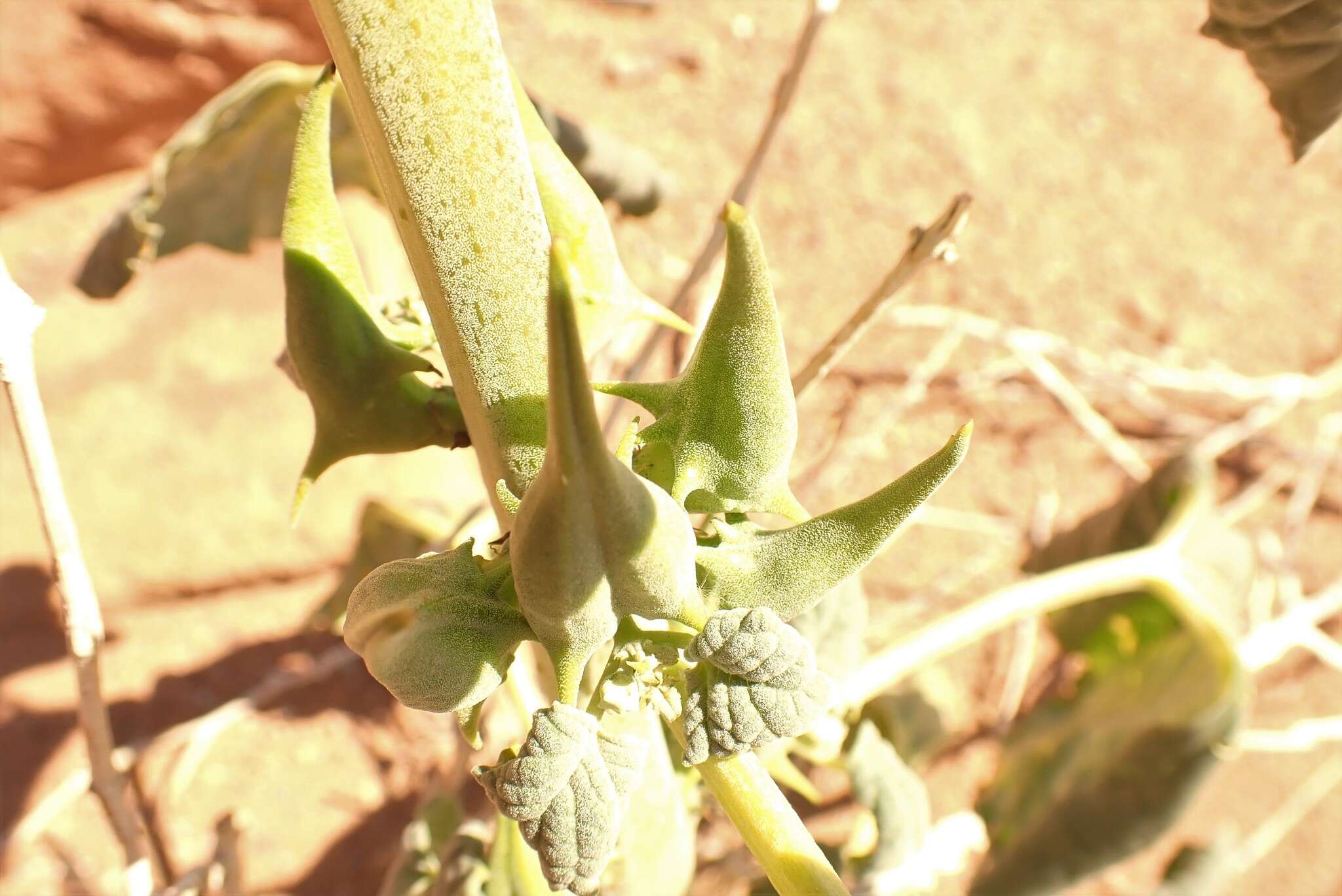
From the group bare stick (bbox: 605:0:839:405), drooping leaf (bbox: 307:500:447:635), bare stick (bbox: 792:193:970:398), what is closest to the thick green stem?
bare stick (bbox: 792:193:970:398)

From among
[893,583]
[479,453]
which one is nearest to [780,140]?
[893,583]

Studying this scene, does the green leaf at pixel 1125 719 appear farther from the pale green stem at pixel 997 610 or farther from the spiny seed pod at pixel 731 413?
the spiny seed pod at pixel 731 413

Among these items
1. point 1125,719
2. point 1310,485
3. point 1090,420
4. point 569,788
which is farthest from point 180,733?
point 1310,485

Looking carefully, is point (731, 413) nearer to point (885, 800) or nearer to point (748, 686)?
point (748, 686)

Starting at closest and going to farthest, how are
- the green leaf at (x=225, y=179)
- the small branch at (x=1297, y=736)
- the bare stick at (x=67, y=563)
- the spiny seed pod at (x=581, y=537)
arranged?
the spiny seed pod at (x=581, y=537) → the bare stick at (x=67, y=563) → the green leaf at (x=225, y=179) → the small branch at (x=1297, y=736)

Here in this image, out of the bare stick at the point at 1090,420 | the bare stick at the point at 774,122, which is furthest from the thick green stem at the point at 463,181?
the bare stick at the point at 1090,420
